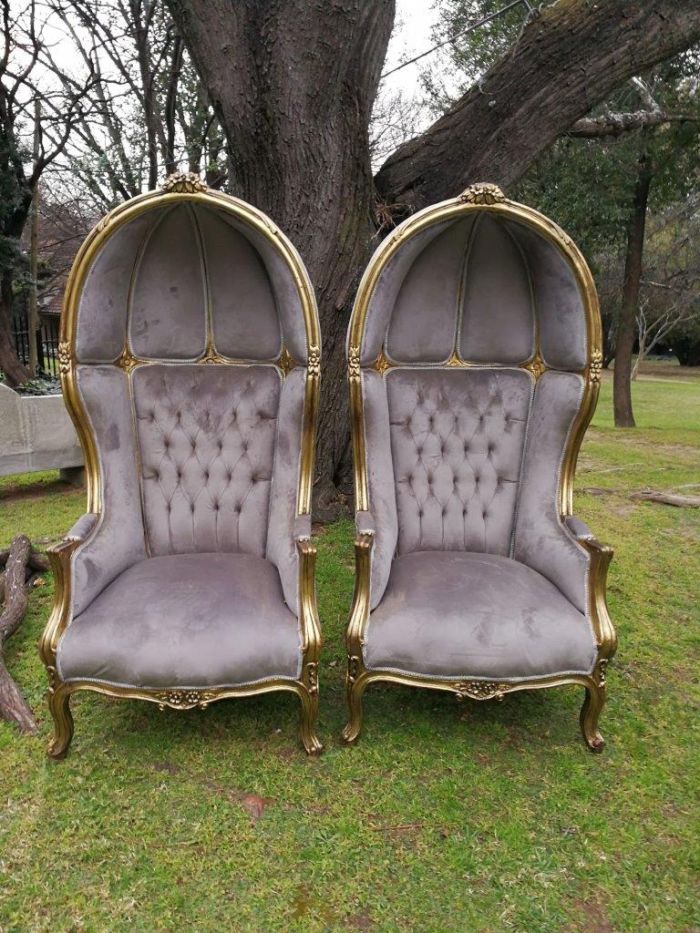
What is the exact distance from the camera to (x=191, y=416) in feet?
8.48

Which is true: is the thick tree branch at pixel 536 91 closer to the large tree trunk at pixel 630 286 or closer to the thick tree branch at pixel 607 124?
the thick tree branch at pixel 607 124

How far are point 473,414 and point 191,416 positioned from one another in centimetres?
120

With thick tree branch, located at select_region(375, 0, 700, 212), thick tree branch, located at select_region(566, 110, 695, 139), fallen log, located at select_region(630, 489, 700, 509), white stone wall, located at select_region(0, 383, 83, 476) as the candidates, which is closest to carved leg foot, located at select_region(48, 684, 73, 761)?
white stone wall, located at select_region(0, 383, 83, 476)

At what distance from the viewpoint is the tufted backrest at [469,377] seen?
2.38 metres

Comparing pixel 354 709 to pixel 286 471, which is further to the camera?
pixel 286 471

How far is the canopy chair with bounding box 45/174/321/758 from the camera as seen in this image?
190 centimetres

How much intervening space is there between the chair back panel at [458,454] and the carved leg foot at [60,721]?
1.34 meters

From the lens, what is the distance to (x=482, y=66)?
662 centimetres

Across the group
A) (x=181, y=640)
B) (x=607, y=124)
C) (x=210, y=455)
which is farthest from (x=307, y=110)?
(x=607, y=124)

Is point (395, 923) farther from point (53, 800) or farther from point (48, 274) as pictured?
point (48, 274)

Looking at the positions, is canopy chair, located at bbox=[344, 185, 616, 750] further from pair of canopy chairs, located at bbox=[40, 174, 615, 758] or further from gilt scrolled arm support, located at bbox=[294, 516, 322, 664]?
gilt scrolled arm support, located at bbox=[294, 516, 322, 664]

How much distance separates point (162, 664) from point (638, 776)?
1570 millimetres

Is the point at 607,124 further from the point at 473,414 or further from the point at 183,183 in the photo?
the point at 183,183

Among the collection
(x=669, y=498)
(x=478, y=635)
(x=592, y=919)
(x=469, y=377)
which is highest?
(x=469, y=377)
